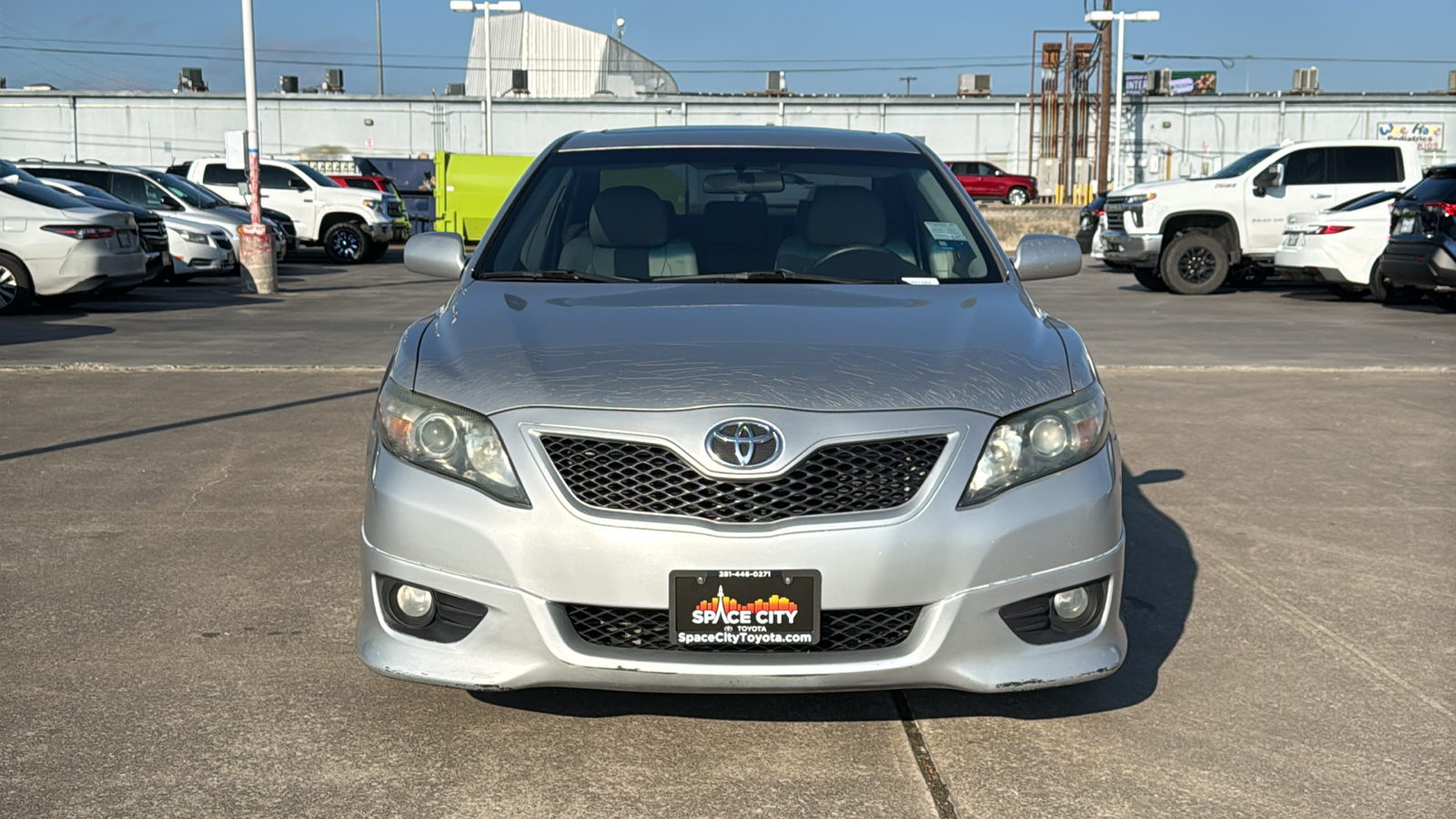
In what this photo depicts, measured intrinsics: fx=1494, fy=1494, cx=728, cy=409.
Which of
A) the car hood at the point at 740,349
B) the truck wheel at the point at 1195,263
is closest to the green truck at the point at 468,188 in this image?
the truck wheel at the point at 1195,263

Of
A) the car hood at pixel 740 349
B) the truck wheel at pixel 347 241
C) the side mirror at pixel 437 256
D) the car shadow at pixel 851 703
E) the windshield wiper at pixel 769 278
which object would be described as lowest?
the car shadow at pixel 851 703

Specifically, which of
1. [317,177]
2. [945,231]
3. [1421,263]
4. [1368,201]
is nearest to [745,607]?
[945,231]

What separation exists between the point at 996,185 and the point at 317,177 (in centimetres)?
2801

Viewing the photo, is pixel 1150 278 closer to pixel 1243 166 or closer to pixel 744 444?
pixel 1243 166

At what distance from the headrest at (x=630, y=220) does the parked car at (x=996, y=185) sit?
44647mm

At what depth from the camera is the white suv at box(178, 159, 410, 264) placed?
25.6 meters

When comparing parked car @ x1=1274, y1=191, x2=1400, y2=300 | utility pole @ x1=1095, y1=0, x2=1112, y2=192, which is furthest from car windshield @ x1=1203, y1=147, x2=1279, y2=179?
utility pole @ x1=1095, y1=0, x2=1112, y2=192

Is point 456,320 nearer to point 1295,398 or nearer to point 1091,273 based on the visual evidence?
point 1295,398

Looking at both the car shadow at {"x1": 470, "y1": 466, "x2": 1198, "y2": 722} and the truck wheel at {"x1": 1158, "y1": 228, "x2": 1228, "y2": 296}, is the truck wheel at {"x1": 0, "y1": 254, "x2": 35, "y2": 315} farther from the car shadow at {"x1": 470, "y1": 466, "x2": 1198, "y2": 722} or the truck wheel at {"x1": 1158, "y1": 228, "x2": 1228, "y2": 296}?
the truck wheel at {"x1": 1158, "y1": 228, "x2": 1228, "y2": 296}

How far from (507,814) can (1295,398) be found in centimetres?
749

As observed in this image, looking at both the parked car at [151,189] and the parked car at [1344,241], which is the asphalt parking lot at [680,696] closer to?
the parked car at [1344,241]

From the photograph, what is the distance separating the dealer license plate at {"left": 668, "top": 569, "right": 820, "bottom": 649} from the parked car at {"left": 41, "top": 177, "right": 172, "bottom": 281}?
14.1 m

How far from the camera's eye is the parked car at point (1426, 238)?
14750mm

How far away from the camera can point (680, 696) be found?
3838 mm
